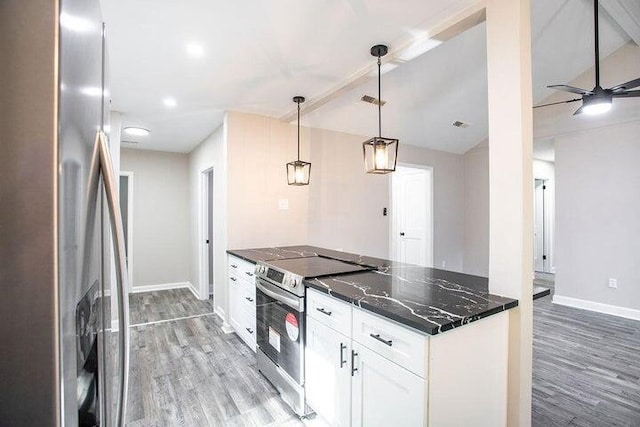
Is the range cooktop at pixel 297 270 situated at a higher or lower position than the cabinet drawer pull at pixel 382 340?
higher

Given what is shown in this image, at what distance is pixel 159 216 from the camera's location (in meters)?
5.46

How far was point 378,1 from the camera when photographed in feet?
6.35

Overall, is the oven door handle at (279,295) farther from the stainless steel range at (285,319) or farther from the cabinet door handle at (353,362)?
the cabinet door handle at (353,362)

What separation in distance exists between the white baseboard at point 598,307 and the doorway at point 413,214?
189 centimetres

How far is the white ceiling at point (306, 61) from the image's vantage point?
2.03 meters

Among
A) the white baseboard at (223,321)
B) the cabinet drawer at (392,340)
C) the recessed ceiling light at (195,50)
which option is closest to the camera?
the cabinet drawer at (392,340)

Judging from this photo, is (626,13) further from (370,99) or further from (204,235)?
(204,235)

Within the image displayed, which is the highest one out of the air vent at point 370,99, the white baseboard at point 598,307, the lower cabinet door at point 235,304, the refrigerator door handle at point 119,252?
the air vent at point 370,99

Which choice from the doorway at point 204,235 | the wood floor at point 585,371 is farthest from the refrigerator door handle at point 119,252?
the doorway at point 204,235

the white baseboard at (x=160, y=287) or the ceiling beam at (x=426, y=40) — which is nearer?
the ceiling beam at (x=426, y=40)

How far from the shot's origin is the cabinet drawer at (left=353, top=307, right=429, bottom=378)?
131cm

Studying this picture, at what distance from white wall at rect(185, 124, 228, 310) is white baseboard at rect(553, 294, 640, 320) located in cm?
470

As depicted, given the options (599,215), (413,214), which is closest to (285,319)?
(413,214)

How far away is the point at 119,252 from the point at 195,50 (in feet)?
7.17
